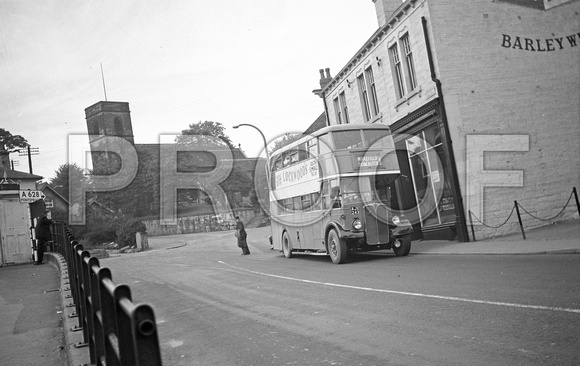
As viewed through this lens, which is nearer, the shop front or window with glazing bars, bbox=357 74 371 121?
the shop front

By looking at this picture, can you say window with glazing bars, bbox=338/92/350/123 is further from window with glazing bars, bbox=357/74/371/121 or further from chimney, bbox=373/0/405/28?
chimney, bbox=373/0/405/28

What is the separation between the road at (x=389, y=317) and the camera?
5.27m

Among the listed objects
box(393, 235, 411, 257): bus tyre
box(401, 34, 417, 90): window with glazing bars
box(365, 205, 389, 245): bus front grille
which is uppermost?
box(401, 34, 417, 90): window with glazing bars

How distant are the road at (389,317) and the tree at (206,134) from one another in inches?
2582

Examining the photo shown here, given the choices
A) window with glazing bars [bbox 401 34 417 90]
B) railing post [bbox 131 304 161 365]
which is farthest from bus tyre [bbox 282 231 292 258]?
railing post [bbox 131 304 161 365]

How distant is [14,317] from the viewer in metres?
8.26

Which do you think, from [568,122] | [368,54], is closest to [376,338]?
[568,122]

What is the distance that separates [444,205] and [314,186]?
16.9 feet

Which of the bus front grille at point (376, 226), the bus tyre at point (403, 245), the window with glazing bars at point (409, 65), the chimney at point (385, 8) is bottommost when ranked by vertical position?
the bus tyre at point (403, 245)

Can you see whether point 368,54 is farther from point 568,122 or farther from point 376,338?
point 376,338

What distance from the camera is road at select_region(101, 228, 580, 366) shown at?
5273 millimetres

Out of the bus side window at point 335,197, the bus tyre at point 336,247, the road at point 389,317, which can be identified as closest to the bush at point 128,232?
the bus tyre at point 336,247

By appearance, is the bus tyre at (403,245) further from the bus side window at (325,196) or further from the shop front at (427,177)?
the bus side window at (325,196)

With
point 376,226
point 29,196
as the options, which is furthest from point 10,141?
point 376,226
